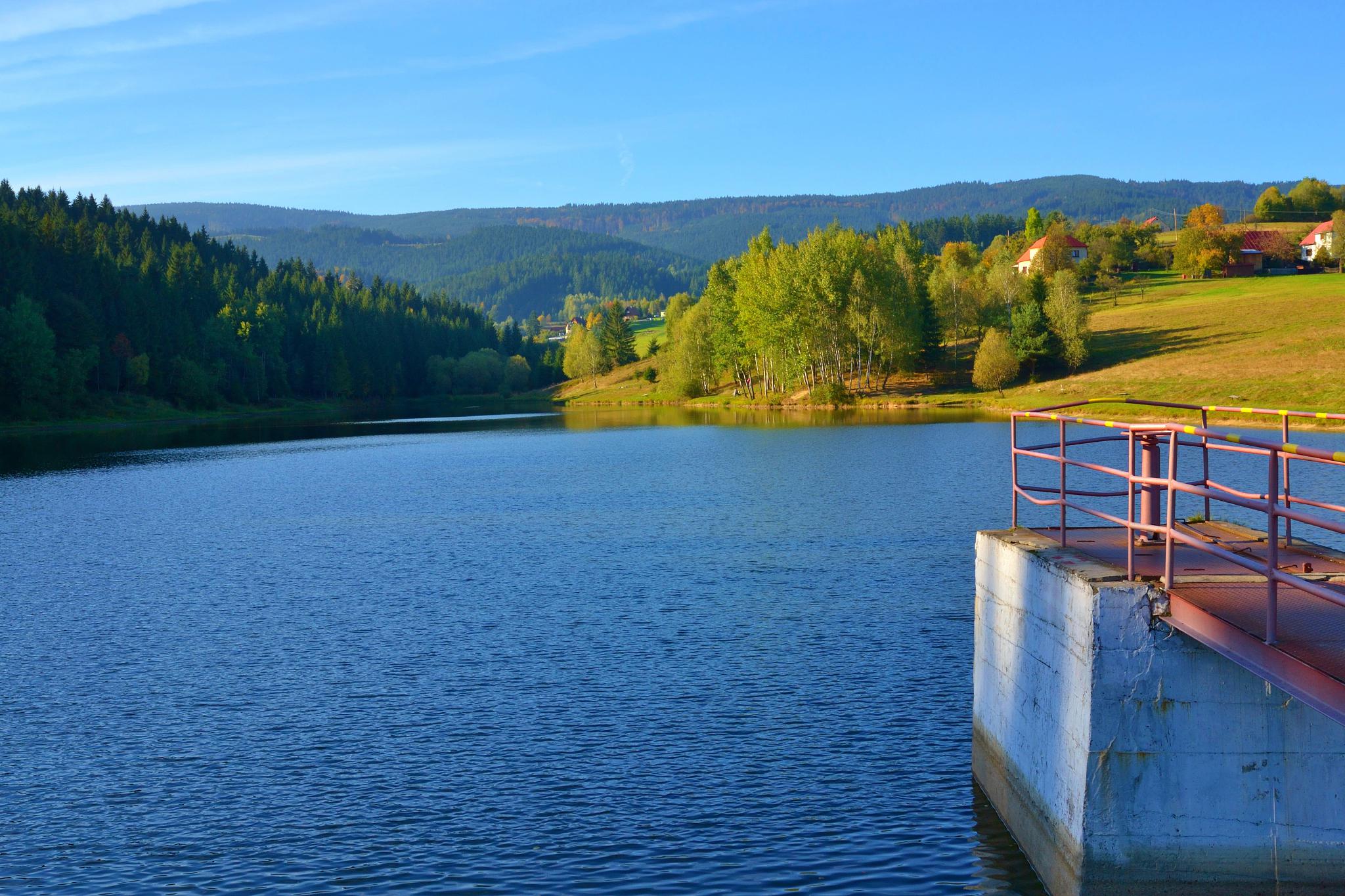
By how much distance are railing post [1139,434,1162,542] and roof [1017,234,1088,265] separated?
15704 centimetres

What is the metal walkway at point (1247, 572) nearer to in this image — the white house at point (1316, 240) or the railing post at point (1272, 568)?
the railing post at point (1272, 568)

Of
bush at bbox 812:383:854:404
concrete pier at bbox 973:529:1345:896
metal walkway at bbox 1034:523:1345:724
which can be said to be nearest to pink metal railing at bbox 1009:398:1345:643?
metal walkway at bbox 1034:523:1345:724

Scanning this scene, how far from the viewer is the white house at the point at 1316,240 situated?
165 meters

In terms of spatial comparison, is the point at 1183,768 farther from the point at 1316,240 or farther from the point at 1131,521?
the point at 1316,240

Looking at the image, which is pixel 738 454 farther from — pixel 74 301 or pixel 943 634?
pixel 74 301

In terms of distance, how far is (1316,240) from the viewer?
575ft

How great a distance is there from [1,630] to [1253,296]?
138328 millimetres

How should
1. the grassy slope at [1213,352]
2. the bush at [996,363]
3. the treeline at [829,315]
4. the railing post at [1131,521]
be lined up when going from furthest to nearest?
the treeline at [829,315]
the bush at [996,363]
the grassy slope at [1213,352]
the railing post at [1131,521]

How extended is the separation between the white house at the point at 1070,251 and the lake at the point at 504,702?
130 m

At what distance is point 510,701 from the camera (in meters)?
20.0

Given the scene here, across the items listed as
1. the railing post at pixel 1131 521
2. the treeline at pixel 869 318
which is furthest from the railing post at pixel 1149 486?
the treeline at pixel 869 318

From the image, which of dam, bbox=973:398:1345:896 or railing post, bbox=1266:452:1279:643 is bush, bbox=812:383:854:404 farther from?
railing post, bbox=1266:452:1279:643

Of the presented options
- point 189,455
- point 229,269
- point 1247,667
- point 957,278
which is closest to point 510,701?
point 1247,667

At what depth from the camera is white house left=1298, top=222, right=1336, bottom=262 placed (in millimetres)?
165000
